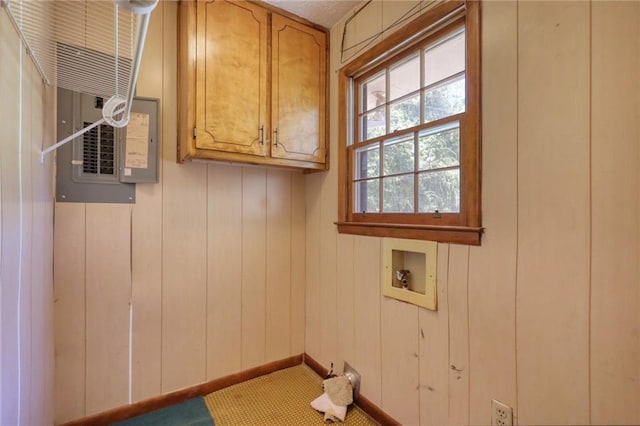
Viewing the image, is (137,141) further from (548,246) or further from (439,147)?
(548,246)

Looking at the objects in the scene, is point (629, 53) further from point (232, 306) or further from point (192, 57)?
point (232, 306)

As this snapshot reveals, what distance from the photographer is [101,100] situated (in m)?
1.62

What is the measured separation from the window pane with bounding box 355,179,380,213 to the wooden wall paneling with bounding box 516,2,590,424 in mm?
749

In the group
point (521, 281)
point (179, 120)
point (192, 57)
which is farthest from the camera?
point (179, 120)

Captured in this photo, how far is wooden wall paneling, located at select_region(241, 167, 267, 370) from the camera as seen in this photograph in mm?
2053

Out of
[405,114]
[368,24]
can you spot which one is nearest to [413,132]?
[405,114]

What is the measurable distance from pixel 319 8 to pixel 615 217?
1771mm

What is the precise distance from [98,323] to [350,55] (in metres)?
2.07

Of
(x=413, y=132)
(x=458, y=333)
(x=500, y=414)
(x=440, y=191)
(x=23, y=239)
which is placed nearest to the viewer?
(x=23, y=239)

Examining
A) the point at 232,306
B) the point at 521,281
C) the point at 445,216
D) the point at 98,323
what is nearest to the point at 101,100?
the point at 98,323

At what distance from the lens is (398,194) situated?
159cm

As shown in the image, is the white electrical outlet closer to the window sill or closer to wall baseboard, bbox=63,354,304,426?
the window sill

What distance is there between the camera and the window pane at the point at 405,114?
1.51 meters

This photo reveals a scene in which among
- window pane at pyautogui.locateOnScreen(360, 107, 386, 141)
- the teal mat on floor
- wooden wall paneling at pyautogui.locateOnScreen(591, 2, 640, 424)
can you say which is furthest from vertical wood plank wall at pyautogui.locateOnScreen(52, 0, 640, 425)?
window pane at pyautogui.locateOnScreen(360, 107, 386, 141)
